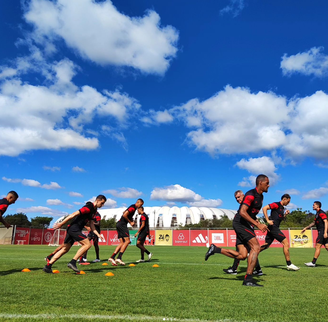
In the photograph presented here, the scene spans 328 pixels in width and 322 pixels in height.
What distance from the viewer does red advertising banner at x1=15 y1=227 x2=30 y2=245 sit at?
105ft

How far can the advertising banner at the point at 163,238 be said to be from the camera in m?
34.7

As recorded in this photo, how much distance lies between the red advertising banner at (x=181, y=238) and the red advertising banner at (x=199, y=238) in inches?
23.8

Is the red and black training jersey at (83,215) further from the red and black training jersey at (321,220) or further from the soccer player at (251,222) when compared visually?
the red and black training jersey at (321,220)

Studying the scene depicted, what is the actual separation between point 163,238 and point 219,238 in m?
7.34

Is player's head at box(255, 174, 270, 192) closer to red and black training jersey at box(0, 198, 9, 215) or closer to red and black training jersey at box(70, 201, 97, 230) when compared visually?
red and black training jersey at box(70, 201, 97, 230)

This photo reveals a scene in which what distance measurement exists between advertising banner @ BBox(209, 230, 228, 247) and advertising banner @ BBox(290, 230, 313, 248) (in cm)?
661

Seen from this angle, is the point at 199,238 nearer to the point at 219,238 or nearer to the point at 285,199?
the point at 219,238

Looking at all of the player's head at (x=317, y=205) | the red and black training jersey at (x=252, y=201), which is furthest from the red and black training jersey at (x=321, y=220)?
the red and black training jersey at (x=252, y=201)

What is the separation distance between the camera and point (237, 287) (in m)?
5.46

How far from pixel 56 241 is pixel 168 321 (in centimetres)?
3462

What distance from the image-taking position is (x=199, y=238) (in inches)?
1280

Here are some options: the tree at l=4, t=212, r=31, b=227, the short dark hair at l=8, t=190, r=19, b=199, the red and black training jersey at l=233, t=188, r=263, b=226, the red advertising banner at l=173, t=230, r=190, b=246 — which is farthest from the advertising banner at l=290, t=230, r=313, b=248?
the tree at l=4, t=212, r=31, b=227

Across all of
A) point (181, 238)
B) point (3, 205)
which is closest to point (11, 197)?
point (3, 205)

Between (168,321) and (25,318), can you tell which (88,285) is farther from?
(168,321)
